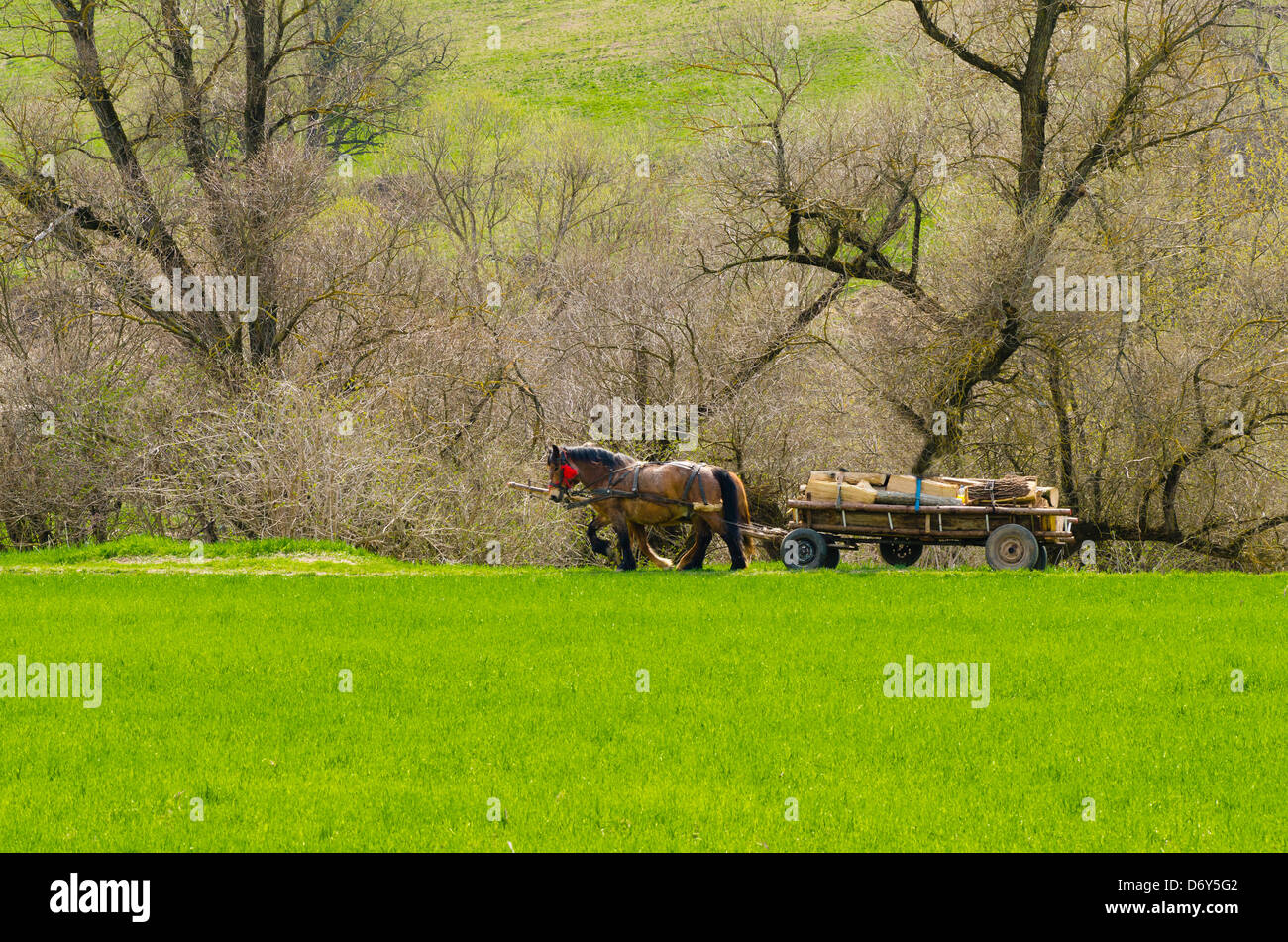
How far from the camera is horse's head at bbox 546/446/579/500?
2023 cm

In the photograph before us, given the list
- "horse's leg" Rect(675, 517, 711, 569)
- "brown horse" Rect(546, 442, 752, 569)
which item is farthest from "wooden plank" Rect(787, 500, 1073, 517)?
"horse's leg" Rect(675, 517, 711, 569)

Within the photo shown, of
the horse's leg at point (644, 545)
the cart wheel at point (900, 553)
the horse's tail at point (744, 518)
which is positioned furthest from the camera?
the cart wheel at point (900, 553)

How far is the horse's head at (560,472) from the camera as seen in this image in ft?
66.4

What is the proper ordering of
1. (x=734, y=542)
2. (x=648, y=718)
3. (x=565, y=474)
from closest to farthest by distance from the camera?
(x=648, y=718), (x=565, y=474), (x=734, y=542)

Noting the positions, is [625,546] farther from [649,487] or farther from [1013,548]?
[1013,548]

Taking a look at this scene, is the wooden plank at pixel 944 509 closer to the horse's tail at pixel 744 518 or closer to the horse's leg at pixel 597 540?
the horse's tail at pixel 744 518

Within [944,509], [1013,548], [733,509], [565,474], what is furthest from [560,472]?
[1013,548]

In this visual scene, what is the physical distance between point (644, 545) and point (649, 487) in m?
1.87

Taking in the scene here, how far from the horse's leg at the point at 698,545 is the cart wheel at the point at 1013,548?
445 cm

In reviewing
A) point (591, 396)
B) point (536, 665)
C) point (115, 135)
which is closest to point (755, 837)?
point (536, 665)

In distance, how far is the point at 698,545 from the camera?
21.4 m

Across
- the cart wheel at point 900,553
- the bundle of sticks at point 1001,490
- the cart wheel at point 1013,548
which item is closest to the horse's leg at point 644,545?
the cart wheel at point 900,553
